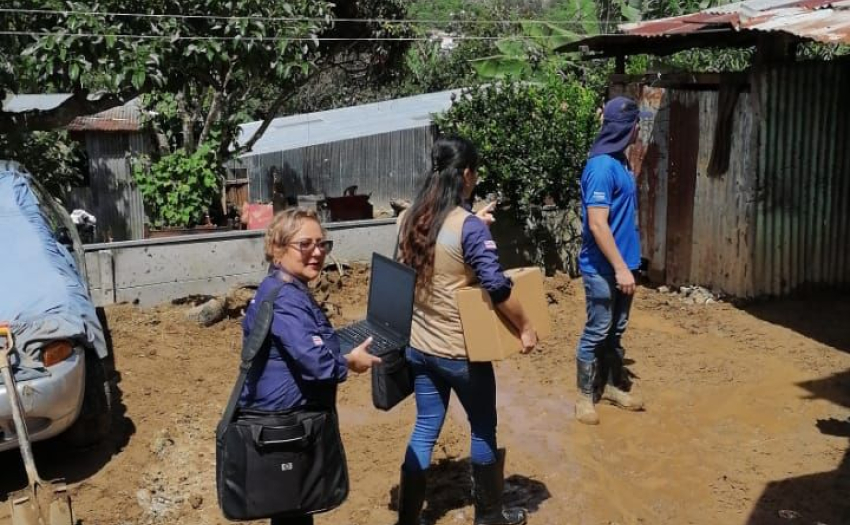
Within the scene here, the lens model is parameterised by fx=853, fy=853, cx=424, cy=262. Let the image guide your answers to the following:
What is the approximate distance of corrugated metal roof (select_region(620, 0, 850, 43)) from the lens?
5.75m

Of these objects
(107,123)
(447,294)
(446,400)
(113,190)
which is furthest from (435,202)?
(113,190)

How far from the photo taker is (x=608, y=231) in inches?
194

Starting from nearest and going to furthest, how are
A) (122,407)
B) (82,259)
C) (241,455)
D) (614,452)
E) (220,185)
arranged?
(241,455)
(614,452)
(122,407)
(82,259)
(220,185)

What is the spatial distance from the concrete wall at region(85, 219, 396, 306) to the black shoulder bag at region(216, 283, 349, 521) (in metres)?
5.70

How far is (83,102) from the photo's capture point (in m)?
8.90

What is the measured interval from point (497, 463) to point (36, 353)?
257 cm

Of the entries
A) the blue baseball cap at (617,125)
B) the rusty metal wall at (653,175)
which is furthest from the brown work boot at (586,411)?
the rusty metal wall at (653,175)

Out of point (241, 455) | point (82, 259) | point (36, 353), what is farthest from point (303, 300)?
point (82, 259)

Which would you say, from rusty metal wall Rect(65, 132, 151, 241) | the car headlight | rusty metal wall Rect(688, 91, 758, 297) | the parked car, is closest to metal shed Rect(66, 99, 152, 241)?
rusty metal wall Rect(65, 132, 151, 241)

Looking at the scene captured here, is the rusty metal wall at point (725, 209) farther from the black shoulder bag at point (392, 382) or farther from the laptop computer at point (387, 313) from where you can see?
the laptop computer at point (387, 313)

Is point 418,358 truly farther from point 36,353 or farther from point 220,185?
point 220,185

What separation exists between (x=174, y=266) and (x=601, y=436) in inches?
194

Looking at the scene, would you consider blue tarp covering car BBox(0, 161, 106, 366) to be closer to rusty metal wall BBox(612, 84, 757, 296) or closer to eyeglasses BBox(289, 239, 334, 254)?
eyeglasses BBox(289, 239, 334, 254)

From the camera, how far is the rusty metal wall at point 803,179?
7301mm
